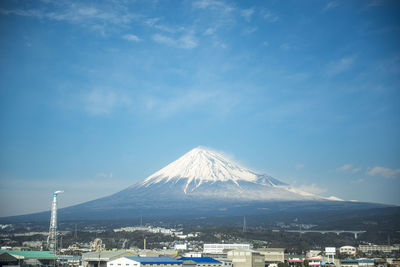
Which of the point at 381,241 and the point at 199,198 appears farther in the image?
the point at 199,198

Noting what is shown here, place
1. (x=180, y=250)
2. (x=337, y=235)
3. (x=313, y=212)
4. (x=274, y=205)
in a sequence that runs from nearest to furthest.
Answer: (x=180, y=250) → (x=337, y=235) → (x=313, y=212) → (x=274, y=205)

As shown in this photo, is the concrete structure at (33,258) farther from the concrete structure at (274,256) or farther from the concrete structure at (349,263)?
the concrete structure at (349,263)

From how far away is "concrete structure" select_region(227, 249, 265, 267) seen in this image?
59.4 m

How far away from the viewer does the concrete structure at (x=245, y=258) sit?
59434 millimetres

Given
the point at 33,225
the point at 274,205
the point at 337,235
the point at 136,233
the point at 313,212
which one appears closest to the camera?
the point at 136,233

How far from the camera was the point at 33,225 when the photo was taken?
129 metres

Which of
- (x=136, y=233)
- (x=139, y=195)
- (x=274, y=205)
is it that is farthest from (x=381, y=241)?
(x=139, y=195)

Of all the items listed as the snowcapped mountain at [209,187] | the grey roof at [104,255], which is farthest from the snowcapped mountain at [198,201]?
the grey roof at [104,255]

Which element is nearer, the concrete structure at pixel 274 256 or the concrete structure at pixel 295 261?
the concrete structure at pixel 274 256

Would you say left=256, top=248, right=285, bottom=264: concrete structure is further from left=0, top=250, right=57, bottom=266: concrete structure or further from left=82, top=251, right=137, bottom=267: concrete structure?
left=0, top=250, right=57, bottom=266: concrete structure

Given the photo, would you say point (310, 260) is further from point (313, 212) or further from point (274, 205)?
point (274, 205)

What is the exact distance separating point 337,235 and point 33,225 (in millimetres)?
68931

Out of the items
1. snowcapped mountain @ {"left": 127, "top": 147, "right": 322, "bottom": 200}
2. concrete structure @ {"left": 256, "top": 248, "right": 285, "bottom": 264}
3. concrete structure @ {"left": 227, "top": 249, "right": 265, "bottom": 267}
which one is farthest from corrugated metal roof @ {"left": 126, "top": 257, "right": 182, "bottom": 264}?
snowcapped mountain @ {"left": 127, "top": 147, "right": 322, "bottom": 200}

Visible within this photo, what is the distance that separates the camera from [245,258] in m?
59.9
